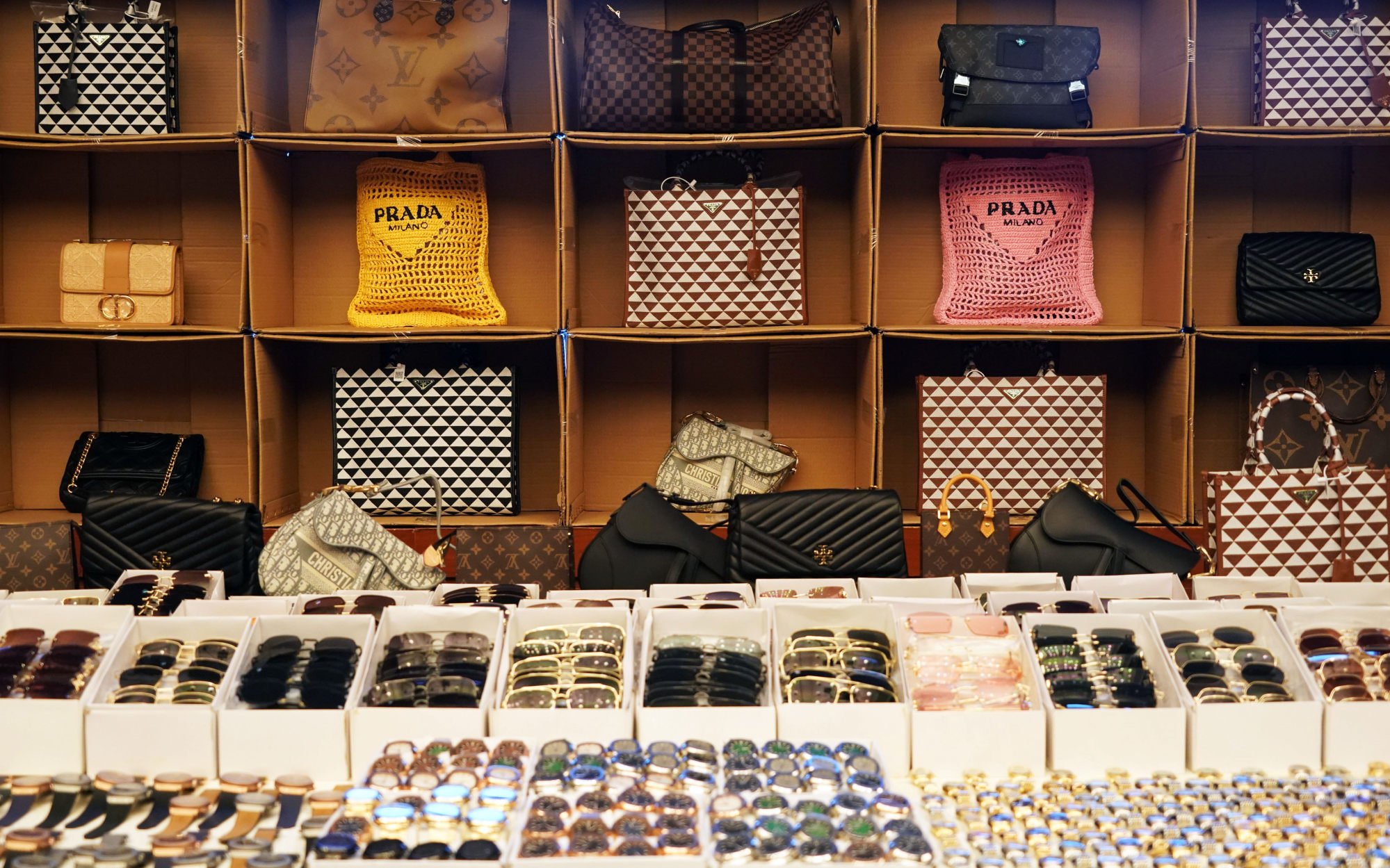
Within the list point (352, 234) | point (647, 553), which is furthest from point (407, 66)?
point (647, 553)

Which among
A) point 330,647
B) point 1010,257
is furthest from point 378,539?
point 1010,257

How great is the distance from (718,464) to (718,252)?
66 centimetres

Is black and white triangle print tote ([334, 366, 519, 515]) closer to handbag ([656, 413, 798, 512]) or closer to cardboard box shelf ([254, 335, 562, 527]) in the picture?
cardboard box shelf ([254, 335, 562, 527])

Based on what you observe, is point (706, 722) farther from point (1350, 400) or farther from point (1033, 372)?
point (1350, 400)

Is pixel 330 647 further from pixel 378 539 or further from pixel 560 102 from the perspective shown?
pixel 560 102

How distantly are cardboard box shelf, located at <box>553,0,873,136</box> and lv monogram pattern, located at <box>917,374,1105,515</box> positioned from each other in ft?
2.88

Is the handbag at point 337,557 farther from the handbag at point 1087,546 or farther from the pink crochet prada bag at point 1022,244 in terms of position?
the pink crochet prada bag at point 1022,244

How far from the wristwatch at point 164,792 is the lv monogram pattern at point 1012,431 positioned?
2342 millimetres

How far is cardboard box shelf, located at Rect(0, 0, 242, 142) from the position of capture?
3.68 metres

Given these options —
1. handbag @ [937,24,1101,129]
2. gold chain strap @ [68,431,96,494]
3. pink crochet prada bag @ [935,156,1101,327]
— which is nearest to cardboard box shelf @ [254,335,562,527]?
gold chain strap @ [68,431,96,494]

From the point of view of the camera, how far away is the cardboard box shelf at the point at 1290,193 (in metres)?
3.64

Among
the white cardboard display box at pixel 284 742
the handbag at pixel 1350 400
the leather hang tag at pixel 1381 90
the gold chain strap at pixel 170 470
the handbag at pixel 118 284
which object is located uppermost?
the leather hang tag at pixel 1381 90

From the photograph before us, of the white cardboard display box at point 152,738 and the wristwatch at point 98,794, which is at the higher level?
the white cardboard display box at point 152,738

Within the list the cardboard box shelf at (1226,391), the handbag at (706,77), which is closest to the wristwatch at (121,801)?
Result: the handbag at (706,77)
